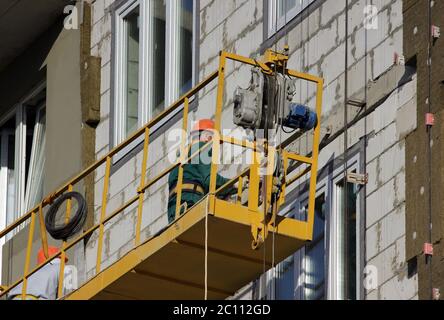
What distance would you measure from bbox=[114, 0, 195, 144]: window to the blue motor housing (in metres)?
3.95

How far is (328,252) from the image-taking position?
→ 1658 centimetres

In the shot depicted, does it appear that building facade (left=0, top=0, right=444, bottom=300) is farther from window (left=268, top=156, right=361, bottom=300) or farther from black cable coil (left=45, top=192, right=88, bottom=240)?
black cable coil (left=45, top=192, right=88, bottom=240)

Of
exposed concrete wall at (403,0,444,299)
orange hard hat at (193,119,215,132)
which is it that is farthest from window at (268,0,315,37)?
exposed concrete wall at (403,0,444,299)

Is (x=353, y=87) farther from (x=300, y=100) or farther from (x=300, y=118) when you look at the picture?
(x=300, y=118)

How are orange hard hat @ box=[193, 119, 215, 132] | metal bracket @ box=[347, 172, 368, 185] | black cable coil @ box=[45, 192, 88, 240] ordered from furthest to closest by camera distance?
black cable coil @ box=[45, 192, 88, 240] < orange hard hat @ box=[193, 119, 215, 132] < metal bracket @ box=[347, 172, 368, 185]

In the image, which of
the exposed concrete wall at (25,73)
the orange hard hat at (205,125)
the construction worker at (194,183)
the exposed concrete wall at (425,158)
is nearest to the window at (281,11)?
the orange hard hat at (205,125)

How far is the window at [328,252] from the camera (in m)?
16.3

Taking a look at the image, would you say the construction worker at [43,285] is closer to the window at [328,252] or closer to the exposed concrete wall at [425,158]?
the window at [328,252]

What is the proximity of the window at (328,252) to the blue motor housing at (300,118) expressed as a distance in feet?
2.44

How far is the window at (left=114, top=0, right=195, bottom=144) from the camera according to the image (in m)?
20.1

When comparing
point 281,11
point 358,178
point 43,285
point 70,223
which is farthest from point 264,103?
point 43,285

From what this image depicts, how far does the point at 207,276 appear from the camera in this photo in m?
16.4

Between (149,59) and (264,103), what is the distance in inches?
214

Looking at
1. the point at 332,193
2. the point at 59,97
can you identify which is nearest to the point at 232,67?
the point at 332,193
